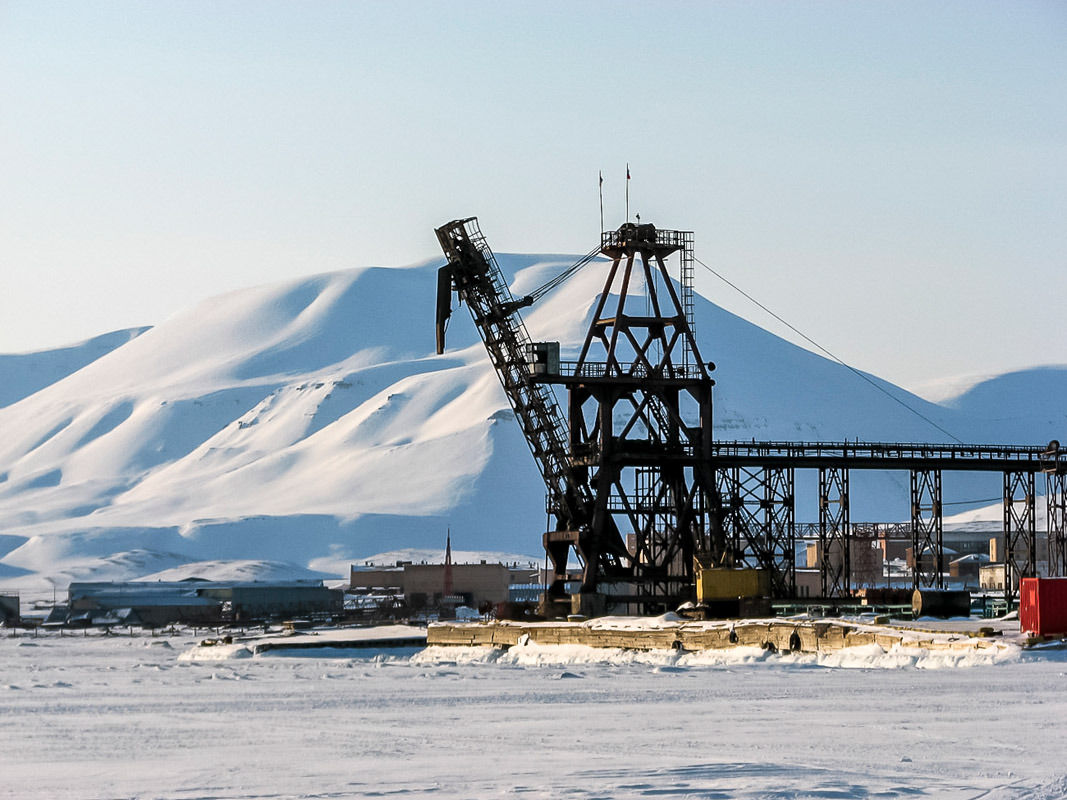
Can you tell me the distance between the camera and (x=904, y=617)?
55500 mm

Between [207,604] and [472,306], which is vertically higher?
[472,306]

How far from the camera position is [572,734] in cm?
2833

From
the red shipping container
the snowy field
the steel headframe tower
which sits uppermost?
the steel headframe tower

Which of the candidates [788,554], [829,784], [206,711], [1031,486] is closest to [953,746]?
[829,784]

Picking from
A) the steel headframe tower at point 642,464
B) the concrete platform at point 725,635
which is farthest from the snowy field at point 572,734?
the steel headframe tower at point 642,464

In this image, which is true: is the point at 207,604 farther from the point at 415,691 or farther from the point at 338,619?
the point at 415,691

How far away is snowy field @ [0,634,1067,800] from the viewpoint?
2212cm

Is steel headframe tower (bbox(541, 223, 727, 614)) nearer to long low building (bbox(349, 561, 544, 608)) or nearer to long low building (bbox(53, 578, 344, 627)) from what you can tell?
long low building (bbox(53, 578, 344, 627))

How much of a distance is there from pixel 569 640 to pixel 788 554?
18323 millimetres

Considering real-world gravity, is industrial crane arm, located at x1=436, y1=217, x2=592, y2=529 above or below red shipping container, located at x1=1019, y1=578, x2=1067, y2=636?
above

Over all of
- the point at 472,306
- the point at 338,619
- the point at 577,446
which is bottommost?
the point at 338,619

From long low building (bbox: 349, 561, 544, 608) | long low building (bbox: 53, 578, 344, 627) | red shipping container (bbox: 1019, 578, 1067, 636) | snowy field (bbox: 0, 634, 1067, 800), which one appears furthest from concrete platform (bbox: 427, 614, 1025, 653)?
long low building (bbox: 349, 561, 544, 608)

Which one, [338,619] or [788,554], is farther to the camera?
[338,619]

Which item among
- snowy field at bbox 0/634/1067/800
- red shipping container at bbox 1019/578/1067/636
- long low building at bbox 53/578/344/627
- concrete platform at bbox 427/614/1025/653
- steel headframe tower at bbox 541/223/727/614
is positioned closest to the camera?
snowy field at bbox 0/634/1067/800
